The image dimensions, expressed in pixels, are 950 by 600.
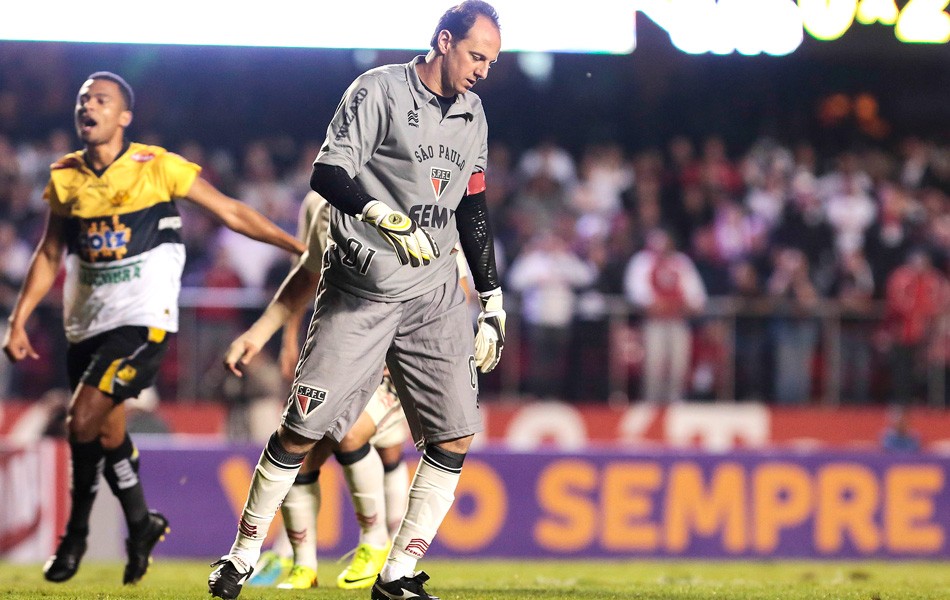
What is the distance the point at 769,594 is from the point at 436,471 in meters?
1.95

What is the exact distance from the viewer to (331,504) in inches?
469

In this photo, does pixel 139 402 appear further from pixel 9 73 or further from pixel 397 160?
pixel 397 160

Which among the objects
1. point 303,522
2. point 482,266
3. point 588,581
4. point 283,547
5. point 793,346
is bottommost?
point 588,581

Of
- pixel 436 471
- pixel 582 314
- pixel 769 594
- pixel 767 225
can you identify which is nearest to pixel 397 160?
pixel 436 471

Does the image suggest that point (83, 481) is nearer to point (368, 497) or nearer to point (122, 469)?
point (122, 469)

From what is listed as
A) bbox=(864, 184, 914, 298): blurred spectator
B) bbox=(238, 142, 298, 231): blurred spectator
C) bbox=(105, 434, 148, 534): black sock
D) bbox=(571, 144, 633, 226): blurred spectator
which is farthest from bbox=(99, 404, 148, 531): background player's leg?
bbox=(864, 184, 914, 298): blurred spectator

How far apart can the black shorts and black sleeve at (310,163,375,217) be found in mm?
2342

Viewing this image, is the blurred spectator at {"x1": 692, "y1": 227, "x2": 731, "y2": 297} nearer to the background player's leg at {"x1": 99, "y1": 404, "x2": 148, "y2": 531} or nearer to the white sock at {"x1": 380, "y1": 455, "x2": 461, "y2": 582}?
the background player's leg at {"x1": 99, "y1": 404, "x2": 148, "y2": 531}

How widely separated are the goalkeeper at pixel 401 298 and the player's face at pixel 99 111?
6.96ft

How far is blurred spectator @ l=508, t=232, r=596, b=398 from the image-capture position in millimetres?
14164

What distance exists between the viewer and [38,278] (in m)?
7.61

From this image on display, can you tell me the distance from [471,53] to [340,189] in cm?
75

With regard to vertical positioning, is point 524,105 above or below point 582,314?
above

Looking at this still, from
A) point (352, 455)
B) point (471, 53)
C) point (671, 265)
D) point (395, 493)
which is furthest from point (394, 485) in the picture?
point (671, 265)
